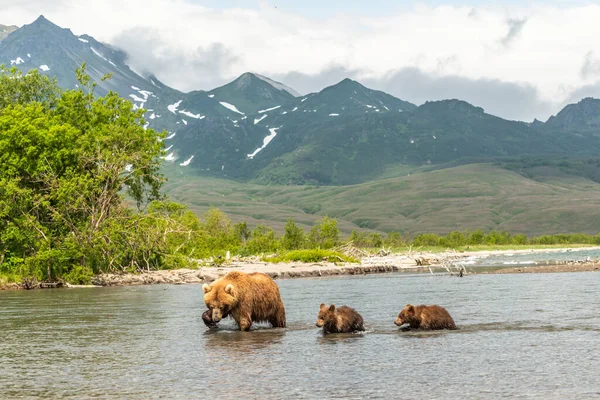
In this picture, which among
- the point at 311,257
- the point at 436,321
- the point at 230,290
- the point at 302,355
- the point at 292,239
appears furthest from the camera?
the point at 292,239

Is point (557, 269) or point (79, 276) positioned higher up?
point (79, 276)

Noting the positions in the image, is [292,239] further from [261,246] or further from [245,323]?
[245,323]

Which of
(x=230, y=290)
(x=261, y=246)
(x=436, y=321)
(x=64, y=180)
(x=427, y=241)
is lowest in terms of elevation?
(x=436, y=321)

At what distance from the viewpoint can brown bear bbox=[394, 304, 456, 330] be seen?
22.6m

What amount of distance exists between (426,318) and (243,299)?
18.7ft

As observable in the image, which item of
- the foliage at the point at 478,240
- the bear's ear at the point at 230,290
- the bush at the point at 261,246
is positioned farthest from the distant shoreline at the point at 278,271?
the foliage at the point at 478,240

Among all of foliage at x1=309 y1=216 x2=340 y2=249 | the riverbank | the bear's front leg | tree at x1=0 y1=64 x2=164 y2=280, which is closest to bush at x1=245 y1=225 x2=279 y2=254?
foliage at x1=309 y1=216 x2=340 y2=249

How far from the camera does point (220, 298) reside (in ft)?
70.9

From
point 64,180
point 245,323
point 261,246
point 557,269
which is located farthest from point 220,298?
point 261,246

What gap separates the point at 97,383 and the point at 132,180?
47.8 m

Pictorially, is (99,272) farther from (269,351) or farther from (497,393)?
(497,393)

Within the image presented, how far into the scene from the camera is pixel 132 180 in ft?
202

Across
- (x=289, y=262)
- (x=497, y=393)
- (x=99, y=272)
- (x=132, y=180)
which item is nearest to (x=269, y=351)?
(x=497, y=393)

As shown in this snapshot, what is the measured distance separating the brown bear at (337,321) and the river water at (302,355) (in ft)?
1.49
